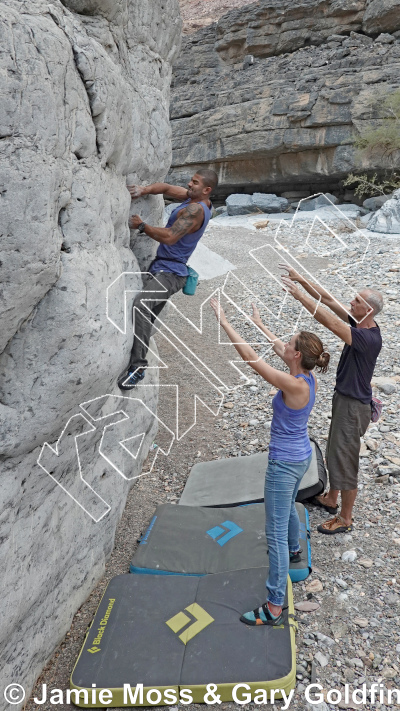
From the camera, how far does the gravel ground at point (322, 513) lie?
112 inches

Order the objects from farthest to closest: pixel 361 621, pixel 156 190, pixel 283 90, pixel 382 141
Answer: pixel 283 90 < pixel 382 141 < pixel 156 190 < pixel 361 621

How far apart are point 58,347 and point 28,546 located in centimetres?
103

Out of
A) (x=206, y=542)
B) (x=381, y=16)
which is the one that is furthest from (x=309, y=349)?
(x=381, y=16)

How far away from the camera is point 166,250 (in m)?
3.93

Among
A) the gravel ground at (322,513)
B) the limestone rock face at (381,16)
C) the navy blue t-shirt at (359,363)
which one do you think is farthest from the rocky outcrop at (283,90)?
the navy blue t-shirt at (359,363)

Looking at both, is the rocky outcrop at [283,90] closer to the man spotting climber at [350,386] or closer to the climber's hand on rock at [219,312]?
the man spotting climber at [350,386]

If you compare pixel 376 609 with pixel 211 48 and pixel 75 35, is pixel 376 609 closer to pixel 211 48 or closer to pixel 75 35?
pixel 75 35

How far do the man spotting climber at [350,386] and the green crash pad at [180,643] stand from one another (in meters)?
0.92

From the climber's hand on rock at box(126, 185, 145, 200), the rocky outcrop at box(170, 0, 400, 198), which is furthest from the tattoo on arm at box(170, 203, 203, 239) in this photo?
the rocky outcrop at box(170, 0, 400, 198)

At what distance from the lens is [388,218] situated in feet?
39.1

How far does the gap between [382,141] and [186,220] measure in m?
14.0

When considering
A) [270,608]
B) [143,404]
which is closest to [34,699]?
[270,608]
